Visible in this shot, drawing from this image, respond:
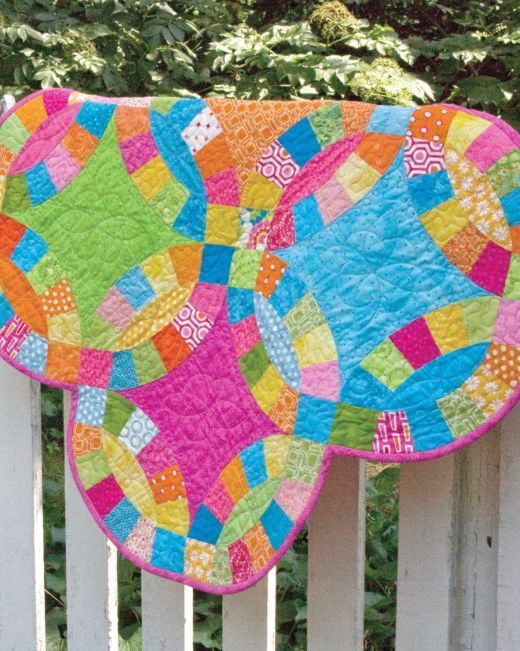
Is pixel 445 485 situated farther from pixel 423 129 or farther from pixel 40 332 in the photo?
pixel 40 332

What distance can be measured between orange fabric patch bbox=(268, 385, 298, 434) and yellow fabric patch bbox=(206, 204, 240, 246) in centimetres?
21

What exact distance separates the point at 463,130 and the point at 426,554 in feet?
1.85

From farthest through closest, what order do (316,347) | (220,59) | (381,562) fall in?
(220,59)
(381,562)
(316,347)

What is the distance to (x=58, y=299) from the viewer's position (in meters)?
1.35

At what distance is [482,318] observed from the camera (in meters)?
1.07

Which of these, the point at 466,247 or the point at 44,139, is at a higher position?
the point at 44,139

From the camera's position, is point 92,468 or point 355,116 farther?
point 92,468

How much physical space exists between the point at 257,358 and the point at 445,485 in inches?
11.8

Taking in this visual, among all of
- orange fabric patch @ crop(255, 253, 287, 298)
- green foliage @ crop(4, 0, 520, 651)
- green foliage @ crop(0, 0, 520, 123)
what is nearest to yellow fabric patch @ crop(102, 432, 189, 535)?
orange fabric patch @ crop(255, 253, 287, 298)

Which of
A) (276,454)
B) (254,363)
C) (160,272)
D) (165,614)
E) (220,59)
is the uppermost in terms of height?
(220,59)

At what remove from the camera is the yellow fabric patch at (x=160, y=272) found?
1.25m

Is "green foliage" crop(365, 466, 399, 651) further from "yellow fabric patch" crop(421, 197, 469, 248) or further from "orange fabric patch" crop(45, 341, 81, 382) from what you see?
"yellow fabric patch" crop(421, 197, 469, 248)

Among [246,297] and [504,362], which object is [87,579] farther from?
[504,362]

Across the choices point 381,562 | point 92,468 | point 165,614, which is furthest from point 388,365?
point 381,562
